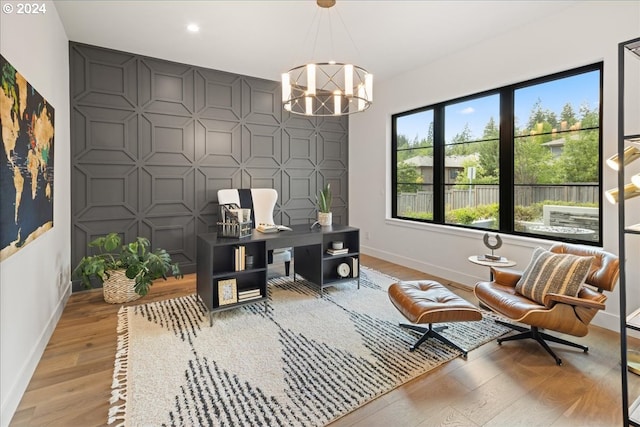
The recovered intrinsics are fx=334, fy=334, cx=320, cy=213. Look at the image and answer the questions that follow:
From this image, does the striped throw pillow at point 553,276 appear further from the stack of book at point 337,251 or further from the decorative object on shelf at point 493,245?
the stack of book at point 337,251

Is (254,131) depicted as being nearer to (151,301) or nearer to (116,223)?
(116,223)

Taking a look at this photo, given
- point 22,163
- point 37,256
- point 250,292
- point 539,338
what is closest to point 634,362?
point 539,338

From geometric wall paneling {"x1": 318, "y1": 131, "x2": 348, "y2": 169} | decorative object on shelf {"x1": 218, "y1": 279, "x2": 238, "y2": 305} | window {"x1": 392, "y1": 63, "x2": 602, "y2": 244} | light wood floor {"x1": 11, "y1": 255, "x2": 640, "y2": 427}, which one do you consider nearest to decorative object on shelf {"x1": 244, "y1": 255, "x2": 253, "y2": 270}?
decorative object on shelf {"x1": 218, "y1": 279, "x2": 238, "y2": 305}

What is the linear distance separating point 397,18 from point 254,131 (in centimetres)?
250

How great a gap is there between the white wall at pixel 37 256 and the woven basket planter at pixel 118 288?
385 mm

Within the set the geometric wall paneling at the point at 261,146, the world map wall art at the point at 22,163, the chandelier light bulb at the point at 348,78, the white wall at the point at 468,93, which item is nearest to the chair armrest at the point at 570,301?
the white wall at the point at 468,93

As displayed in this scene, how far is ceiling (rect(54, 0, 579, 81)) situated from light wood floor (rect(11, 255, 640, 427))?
2.87 metres

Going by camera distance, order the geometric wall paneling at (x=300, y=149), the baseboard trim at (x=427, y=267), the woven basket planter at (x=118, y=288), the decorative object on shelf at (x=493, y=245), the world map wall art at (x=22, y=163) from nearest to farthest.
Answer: the world map wall art at (x=22, y=163) < the decorative object on shelf at (x=493, y=245) < the woven basket planter at (x=118, y=288) < the baseboard trim at (x=427, y=267) < the geometric wall paneling at (x=300, y=149)

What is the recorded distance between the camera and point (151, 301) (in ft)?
11.3

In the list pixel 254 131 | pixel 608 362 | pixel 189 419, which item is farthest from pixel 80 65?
pixel 608 362

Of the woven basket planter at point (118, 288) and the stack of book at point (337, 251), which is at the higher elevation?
the stack of book at point (337, 251)

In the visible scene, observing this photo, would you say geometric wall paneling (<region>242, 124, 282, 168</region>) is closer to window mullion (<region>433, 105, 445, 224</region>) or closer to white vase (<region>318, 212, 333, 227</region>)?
white vase (<region>318, 212, 333, 227</region>)

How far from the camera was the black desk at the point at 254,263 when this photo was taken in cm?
291

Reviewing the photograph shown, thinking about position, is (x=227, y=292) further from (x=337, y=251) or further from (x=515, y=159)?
(x=515, y=159)
